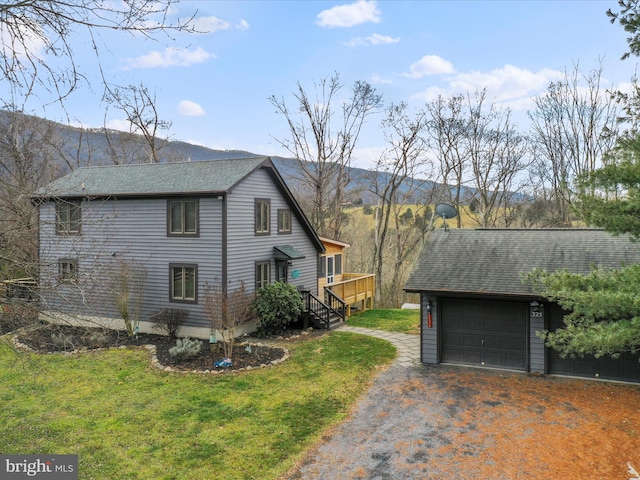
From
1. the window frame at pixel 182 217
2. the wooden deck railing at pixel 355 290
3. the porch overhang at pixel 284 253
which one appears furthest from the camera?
the wooden deck railing at pixel 355 290

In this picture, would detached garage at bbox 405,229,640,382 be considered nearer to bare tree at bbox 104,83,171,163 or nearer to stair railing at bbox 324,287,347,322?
stair railing at bbox 324,287,347,322

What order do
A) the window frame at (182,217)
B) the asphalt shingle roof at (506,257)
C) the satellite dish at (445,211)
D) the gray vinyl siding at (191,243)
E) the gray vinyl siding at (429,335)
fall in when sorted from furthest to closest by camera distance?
the satellite dish at (445,211) → the window frame at (182,217) → the gray vinyl siding at (191,243) → the gray vinyl siding at (429,335) → the asphalt shingle roof at (506,257)

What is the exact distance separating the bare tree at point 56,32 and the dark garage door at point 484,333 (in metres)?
10.3

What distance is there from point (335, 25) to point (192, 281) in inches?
569

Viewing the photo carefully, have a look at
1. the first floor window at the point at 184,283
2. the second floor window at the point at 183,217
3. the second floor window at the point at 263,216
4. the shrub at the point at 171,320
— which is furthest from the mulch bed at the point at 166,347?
the second floor window at the point at 263,216

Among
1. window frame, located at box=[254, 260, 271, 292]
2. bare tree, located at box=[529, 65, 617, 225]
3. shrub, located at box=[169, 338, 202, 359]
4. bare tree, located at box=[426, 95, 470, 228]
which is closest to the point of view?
shrub, located at box=[169, 338, 202, 359]

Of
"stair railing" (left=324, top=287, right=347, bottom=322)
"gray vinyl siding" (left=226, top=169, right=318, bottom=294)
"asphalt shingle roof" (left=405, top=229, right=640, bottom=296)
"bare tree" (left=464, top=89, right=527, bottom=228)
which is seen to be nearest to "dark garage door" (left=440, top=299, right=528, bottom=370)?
"asphalt shingle roof" (left=405, top=229, right=640, bottom=296)

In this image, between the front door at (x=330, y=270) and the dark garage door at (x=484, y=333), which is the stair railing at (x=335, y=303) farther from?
the dark garage door at (x=484, y=333)

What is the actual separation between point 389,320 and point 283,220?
624cm

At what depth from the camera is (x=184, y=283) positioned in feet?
50.8

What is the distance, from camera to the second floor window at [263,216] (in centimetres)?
1653

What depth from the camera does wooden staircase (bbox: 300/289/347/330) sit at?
673 inches

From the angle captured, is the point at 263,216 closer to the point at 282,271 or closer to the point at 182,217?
the point at 282,271

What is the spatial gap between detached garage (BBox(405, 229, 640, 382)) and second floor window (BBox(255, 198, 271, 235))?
648 centimetres
